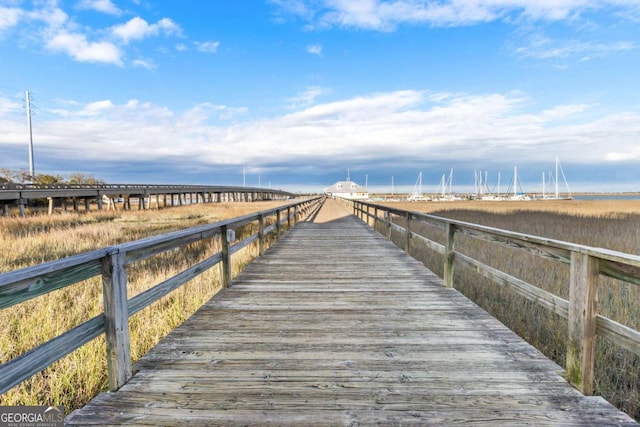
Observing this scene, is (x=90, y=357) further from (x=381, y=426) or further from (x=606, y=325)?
(x=606, y=325)

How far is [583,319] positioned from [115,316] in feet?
11.8

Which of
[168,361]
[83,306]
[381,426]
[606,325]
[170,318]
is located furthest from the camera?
[83,306]

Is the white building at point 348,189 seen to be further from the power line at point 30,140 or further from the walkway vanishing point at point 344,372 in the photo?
the walkway vanishing point at point 344,372

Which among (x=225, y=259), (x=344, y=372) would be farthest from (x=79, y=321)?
(x=344, y=372)

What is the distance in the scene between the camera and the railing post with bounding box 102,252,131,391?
7.90 ft

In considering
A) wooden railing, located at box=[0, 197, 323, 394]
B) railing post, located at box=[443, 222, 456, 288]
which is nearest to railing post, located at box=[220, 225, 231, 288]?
wooden railing, located at box=[0, 197, 323, 394]

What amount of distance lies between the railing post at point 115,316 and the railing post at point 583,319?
11.7 ft

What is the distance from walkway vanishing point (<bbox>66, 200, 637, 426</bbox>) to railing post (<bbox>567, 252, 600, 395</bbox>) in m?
0.13

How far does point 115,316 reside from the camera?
2.43m

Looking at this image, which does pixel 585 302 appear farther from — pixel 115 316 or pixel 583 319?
pixel 115 316

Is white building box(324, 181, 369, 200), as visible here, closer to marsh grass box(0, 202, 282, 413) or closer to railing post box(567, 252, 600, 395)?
marsh grass box(0, 202, 282, 413)

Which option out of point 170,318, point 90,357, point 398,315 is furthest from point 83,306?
point 398,315

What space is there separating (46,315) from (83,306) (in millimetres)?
570

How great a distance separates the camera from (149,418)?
213 centimetres
